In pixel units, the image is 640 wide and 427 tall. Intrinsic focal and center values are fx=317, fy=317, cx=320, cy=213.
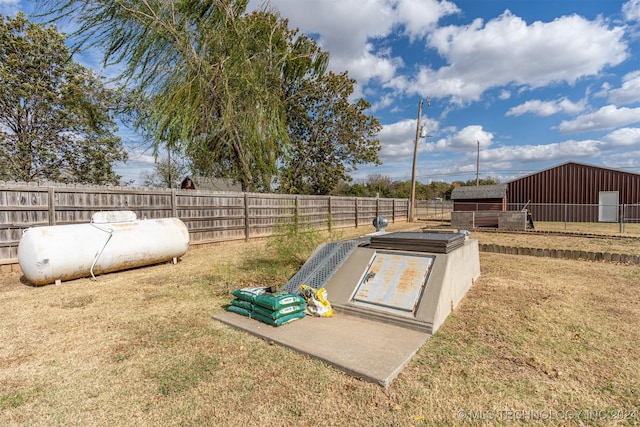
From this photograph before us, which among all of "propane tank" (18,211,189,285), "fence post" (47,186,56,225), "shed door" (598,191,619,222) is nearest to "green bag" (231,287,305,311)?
"propane tank" (18,211,189,285)

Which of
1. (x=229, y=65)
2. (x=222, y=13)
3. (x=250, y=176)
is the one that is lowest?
(x=250, y=176)

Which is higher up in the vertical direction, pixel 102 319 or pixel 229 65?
pixel 229 65

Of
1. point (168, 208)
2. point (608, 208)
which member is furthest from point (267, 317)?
point (608, 208)

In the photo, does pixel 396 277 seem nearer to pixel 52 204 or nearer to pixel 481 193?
pixel 52 204

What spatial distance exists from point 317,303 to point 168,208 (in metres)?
6.59

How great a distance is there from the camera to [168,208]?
8.90 m

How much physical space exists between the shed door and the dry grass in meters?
21.0

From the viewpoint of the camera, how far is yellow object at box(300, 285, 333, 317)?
3.96 meters

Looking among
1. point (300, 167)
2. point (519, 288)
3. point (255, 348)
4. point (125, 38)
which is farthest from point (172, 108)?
point (300, 167)

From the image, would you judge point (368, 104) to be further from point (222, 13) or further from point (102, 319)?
point (102, 319)

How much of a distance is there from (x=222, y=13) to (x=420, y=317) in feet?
38.4

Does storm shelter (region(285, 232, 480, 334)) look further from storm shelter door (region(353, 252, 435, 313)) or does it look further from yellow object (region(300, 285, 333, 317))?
yellow object (region(300, 285, 333, 317))

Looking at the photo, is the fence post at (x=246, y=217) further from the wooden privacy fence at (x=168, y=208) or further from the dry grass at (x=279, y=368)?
the dry grass at (x=279, y=368)

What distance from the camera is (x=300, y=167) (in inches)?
837
